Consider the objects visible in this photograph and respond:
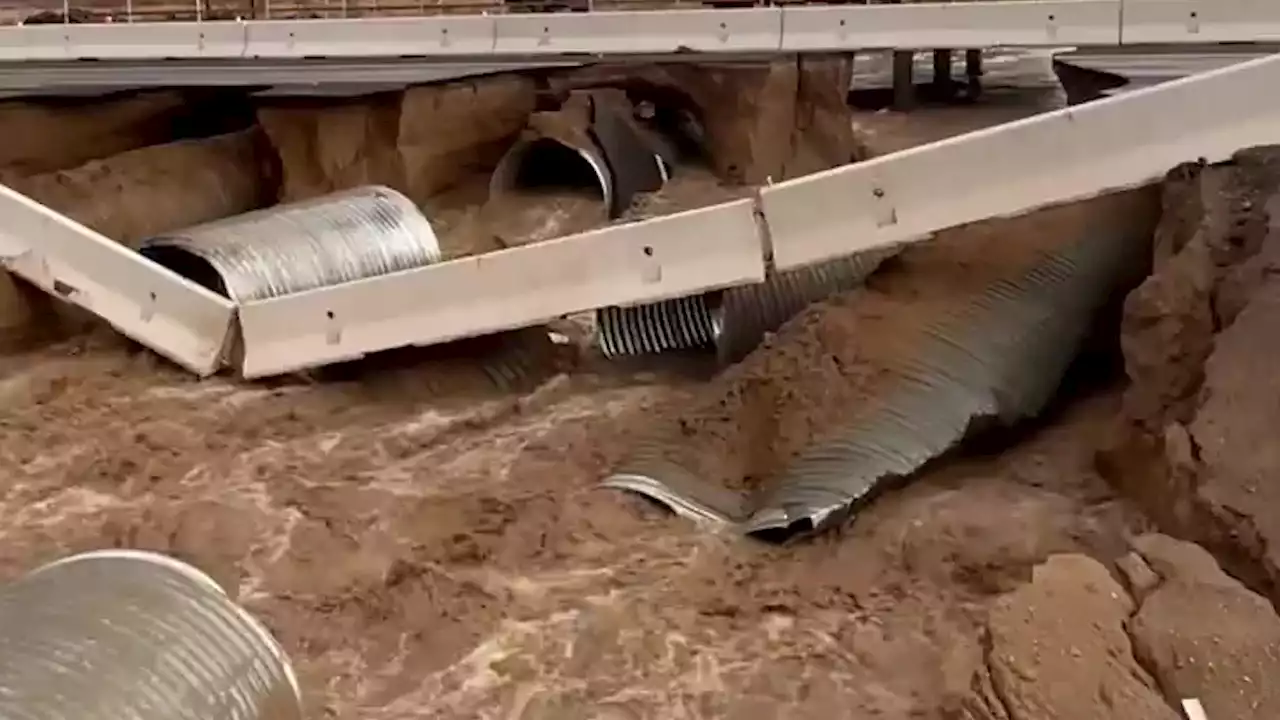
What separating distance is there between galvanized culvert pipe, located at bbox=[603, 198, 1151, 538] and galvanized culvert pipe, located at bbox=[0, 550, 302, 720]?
1656 mm

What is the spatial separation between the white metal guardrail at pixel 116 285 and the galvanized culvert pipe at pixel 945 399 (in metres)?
1.71

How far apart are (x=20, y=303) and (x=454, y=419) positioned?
2.14 m

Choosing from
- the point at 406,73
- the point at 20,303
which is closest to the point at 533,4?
the point at 406,73

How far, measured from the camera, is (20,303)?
18.8ft

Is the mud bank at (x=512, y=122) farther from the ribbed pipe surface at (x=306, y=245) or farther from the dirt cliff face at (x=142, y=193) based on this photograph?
the ribbed pipe surface at (x=306, y=245)

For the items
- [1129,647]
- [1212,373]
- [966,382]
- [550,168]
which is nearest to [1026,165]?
[966,382]

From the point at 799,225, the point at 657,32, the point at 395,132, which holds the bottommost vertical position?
the point at 799,225

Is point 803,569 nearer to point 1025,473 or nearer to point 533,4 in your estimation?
point 1025,473

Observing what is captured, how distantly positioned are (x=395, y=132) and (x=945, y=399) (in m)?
3.78

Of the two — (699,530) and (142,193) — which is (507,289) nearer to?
(699,530)

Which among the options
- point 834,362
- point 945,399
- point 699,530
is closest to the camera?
point 699,530

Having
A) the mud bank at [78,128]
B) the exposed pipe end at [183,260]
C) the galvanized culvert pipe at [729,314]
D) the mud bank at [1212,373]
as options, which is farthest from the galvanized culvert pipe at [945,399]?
the mud bank at [78,128]

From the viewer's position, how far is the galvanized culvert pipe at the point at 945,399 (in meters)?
3.94

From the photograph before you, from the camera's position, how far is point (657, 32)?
668cm
